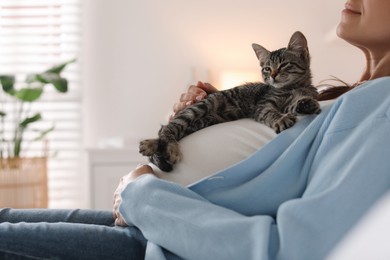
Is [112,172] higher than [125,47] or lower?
lower

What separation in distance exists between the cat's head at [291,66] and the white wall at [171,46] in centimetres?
207

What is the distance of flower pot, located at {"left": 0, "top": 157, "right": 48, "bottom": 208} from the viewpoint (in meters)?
3.16

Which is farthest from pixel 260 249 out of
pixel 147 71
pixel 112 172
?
pixel 147 71

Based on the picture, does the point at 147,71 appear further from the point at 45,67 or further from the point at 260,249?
the point at 260,249

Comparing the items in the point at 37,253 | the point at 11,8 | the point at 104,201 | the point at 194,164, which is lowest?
the point at 104,201

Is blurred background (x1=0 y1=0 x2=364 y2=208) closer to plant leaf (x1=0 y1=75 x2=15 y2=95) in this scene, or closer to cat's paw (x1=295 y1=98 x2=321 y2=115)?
plant leaf (x1=0 y1=75 x2=15 y2=95)

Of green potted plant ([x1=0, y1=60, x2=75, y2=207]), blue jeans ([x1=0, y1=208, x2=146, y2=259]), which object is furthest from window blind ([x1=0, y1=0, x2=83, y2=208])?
blue jeans ([x1=0, y1=208, x2=146, y2=259])

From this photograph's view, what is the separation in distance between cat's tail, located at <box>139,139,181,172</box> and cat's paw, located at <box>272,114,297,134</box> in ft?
0.78

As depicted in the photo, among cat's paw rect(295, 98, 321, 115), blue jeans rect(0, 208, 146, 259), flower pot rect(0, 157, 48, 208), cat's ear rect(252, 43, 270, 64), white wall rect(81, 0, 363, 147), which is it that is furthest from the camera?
white wall rect(81, 0, 363, 147)

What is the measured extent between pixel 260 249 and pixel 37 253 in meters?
0.43

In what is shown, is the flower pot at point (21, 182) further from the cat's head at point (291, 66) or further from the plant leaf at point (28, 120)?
the cat's head at point (291, 66)

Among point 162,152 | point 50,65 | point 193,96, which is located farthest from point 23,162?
point 162,152

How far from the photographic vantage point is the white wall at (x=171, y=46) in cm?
363

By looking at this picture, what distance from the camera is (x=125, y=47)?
3.63m
